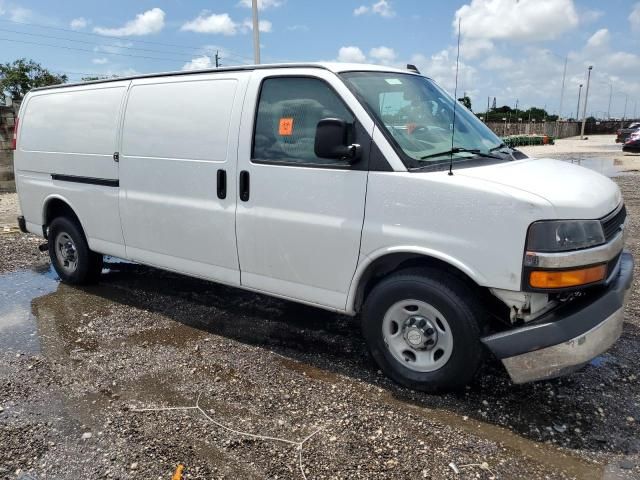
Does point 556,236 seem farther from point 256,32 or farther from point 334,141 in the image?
point 256,32

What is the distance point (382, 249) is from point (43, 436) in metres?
2.40

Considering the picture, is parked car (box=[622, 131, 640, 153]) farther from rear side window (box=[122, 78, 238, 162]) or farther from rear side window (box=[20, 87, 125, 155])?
rear side window (box=[20, 87, 125, 155])

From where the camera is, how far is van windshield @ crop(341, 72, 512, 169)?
3.48 metres

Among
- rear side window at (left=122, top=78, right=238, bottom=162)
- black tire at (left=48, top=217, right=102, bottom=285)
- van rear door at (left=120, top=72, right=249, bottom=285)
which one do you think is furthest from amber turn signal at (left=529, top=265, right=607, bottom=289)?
black tire at (left=48, top=217, right=102, bottom=285)

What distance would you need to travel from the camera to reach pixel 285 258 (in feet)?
12.9

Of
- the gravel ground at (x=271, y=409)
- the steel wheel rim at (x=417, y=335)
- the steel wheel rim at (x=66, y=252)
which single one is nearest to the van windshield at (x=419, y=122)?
the steel wheel rim at (x=417, y=335)

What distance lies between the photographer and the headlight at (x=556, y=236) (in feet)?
9.48

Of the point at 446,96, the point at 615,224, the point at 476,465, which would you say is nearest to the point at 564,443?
the point at 476,465

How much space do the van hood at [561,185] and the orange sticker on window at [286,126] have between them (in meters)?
1.29

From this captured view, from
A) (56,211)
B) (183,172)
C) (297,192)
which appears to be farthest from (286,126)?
(56,211)

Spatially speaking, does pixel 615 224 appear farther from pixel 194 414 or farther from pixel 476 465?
pixel 194 414

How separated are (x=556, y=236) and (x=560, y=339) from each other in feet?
1.92

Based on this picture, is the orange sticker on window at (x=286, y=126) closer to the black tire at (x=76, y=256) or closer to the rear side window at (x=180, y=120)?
the rear side window at (x=180, y=120)

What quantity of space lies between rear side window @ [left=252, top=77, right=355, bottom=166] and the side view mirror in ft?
0.45
